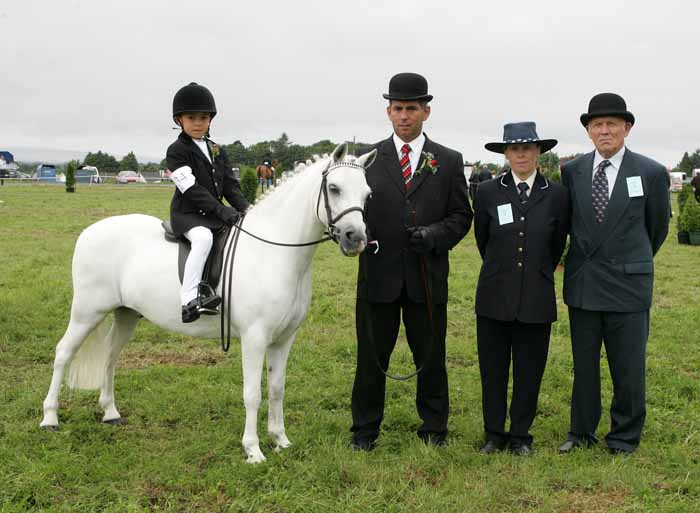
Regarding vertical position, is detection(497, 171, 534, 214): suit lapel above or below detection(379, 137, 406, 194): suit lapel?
below

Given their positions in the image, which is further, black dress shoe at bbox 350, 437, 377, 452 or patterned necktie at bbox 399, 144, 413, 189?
black dress shoe at bbox 350, 437, 377, 452

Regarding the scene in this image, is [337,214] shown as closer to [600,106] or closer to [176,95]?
[176,95]

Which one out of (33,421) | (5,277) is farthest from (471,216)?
(5,277)

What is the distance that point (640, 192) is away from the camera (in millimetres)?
4410

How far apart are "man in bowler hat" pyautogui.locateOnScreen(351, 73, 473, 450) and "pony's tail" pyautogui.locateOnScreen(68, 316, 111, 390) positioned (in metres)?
2.31

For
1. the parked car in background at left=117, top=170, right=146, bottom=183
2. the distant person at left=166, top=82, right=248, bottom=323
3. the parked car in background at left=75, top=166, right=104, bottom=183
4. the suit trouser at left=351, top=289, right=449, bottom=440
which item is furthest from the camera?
the parked car in background at left=117, top=170, right=146, bottom=183

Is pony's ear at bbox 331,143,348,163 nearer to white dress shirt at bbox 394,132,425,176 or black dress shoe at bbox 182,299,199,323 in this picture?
white dress shirt at bbox 394,132,425,176

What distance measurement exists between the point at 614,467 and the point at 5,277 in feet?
32.4

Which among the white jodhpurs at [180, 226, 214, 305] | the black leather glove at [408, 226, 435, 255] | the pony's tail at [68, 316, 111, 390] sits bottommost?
the pony's tail at [68, 316, 111, 390]

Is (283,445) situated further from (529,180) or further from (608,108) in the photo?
(608,108)

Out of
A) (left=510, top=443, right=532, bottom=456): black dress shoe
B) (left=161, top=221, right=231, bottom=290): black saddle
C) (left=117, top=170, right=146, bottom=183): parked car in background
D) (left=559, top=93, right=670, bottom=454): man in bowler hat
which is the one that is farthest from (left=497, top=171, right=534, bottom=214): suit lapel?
(left=117, top=170, right=146, bottom=183): parked car in background

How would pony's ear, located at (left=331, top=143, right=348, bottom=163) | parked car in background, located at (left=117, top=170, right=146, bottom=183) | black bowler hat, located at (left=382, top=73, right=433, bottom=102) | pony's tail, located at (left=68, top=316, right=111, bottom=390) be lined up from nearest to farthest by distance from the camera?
pony's ear, located at (left=331, top=143, right=348, bottom=163)
black bowler hat, located at (left=382, top=73, right=433, bottom=102)
pony's tail, located at (left=68, top=316, right=111, bottom=390)
parked car in background, located at (left=117, top=170, right=146, bottom=183)

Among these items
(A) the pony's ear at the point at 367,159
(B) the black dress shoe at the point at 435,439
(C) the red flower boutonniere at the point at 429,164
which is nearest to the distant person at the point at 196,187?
(A) the pony's ear at the point at 367,159

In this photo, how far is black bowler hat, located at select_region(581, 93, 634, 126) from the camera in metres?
4.41
